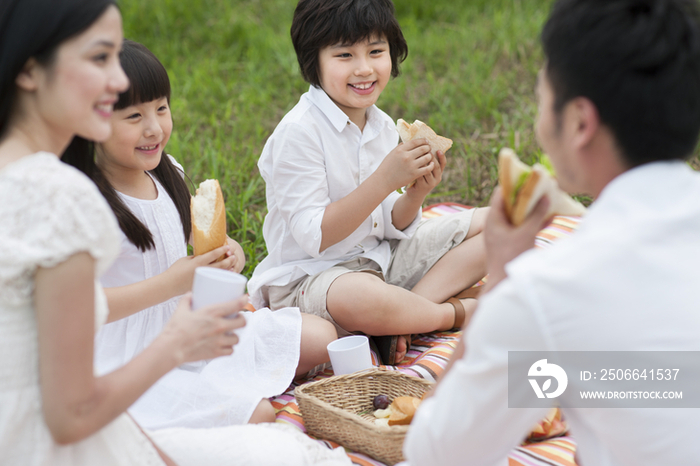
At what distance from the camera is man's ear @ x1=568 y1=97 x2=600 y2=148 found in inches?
45.9

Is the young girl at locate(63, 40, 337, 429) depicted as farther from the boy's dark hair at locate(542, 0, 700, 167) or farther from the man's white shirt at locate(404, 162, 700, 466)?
the boy's dark hair at locate(542, 0, 700, 167)

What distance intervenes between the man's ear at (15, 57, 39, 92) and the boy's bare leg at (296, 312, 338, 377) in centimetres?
141

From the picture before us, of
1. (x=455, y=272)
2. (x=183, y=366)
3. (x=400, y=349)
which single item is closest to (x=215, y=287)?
(x=183, y=366)

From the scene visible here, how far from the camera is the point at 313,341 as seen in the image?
2.42m

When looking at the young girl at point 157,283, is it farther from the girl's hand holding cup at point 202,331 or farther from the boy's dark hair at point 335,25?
the boy's dark hair at point 335,25

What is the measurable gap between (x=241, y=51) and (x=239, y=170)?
2369mm

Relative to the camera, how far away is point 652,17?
1.10 metres

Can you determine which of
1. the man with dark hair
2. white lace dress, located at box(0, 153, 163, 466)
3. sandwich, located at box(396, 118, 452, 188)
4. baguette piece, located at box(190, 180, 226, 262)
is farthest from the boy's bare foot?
white lace dress, located at box(0, 153, 163, 466)

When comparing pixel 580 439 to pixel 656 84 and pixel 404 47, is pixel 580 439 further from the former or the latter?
pixel 404 47

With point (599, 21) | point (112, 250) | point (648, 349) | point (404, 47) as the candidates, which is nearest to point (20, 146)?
point (112, 250)

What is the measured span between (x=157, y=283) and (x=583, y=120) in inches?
51.6

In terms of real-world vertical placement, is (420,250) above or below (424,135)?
below

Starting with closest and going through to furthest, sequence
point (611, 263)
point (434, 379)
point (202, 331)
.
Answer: point (611, 263)
point (202, 331)
point (434, 379)

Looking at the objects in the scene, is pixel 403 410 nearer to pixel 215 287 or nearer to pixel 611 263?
pixel 215 287
